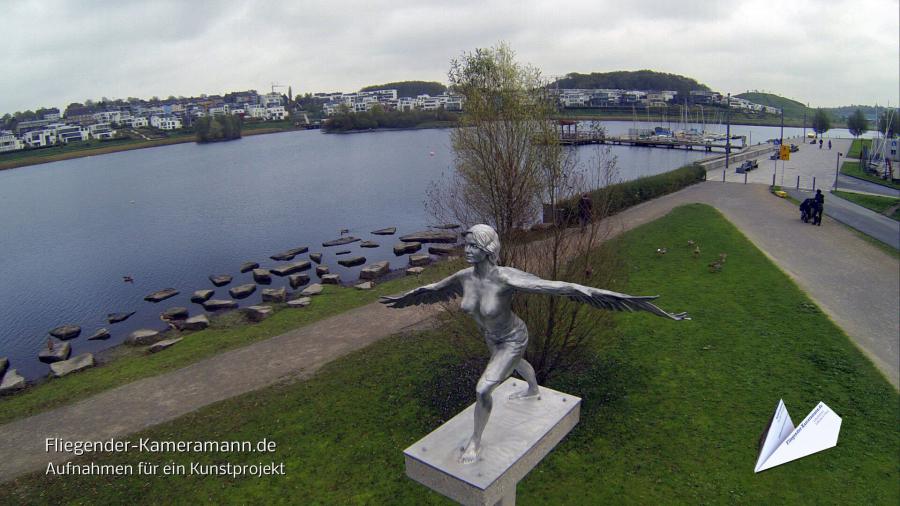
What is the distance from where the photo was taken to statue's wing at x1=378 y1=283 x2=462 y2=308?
7289 millimetres

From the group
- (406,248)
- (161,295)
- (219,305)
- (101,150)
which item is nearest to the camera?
(219,305)

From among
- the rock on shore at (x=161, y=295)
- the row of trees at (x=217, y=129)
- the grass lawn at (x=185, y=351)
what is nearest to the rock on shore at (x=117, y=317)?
the rock on shore at (x=161, y=295)

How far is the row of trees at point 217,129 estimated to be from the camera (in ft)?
369

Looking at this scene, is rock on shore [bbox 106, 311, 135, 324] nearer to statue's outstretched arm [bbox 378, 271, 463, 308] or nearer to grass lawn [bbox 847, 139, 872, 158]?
statue's outstretched arm [bbox 378, 271, 463, 308]

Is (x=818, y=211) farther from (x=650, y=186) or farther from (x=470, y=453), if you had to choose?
(x=470, y=453)

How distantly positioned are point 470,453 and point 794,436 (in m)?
6.46

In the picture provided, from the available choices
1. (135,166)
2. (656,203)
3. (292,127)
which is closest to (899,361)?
(656,203)

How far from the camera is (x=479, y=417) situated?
660cm

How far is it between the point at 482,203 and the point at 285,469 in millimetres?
12249

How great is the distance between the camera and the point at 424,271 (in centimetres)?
2359

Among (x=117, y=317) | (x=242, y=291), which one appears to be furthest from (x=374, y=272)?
(x=117, y=317)

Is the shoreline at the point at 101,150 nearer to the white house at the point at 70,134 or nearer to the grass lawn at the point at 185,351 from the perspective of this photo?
the white house at the point at 70,134

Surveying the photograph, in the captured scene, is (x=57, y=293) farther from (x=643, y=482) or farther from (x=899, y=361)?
(x=899, y=361)

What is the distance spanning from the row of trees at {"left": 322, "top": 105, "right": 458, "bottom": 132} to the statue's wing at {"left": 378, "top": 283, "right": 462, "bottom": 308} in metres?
121
